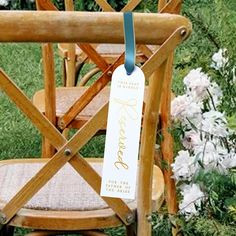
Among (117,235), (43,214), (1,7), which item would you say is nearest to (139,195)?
(43,214)

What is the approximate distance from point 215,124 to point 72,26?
377 millimetres

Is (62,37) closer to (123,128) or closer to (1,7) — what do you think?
(123,128)

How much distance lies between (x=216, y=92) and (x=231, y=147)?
0.16 m

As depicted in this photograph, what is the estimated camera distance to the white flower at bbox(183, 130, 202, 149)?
6.54 feet

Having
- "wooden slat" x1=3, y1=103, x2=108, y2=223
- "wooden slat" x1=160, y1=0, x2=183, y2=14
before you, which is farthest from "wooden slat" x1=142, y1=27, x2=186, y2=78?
"wooden slat" x1=160, y1=0, x2=183, y2=14

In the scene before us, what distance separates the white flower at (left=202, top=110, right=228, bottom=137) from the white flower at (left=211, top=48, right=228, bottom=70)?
0.37 feet

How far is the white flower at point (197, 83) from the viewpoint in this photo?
2.06 metres

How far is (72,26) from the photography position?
70.7 inches

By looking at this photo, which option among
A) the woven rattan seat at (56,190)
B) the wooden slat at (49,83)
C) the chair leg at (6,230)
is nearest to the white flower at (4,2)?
the wooden slat at (49,83)

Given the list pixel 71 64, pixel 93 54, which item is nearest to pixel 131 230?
pixel 93 54

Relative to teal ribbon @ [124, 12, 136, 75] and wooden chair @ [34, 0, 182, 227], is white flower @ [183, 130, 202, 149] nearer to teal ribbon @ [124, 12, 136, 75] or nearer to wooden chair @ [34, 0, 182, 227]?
teal ribbon @ [124, 12, 136, 75]

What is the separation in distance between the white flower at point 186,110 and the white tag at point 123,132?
240 millimetres

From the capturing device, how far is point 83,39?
5.90 feet

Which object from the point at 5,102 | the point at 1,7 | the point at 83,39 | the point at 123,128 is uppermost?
the point at 1,7
